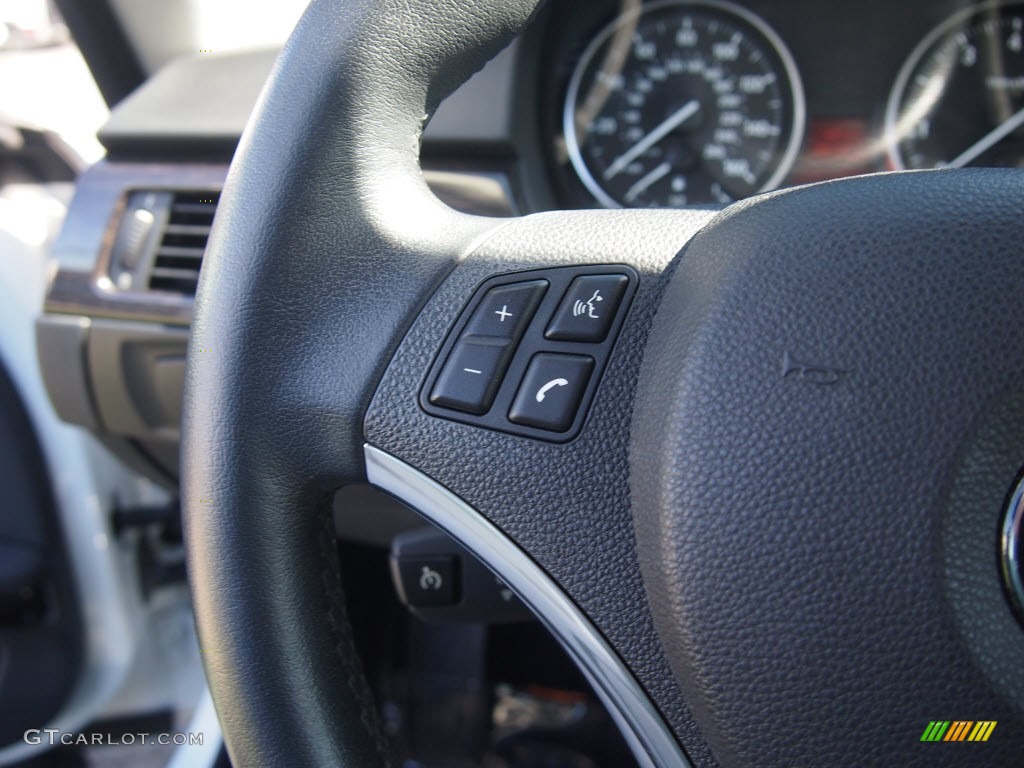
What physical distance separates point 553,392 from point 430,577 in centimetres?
22

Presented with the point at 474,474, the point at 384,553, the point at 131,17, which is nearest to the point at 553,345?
the point at 474,474

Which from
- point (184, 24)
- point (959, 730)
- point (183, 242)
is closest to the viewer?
point (959, 730)

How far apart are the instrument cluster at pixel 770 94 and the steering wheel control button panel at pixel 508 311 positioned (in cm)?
74

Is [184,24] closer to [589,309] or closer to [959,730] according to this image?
[589,309]

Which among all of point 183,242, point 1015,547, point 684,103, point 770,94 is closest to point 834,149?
point 770,94

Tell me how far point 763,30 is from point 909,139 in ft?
0.83

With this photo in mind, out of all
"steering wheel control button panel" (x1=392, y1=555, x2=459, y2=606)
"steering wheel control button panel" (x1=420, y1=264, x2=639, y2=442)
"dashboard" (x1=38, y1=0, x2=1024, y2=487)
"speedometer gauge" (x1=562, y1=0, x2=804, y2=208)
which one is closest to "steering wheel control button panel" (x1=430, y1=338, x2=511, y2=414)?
"steering wheel control button panel" (x1=420, y1=264, x2=639, y2=442)

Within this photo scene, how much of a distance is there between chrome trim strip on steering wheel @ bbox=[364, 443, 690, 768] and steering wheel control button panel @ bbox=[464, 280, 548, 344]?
95 mm

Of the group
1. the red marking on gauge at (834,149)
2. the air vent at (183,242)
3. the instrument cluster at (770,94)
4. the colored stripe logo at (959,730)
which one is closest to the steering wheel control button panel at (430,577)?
the colored stripe logo at (959,730)

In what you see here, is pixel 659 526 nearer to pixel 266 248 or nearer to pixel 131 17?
pixel 266 248

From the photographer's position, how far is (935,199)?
1.64 feet

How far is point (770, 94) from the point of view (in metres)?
1.34

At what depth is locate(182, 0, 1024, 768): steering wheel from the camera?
1.52ft

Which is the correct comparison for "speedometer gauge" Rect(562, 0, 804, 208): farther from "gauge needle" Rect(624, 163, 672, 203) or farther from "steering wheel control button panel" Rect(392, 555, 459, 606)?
"steering wheel control button panel" Rect(392, 555, 459, 606)
